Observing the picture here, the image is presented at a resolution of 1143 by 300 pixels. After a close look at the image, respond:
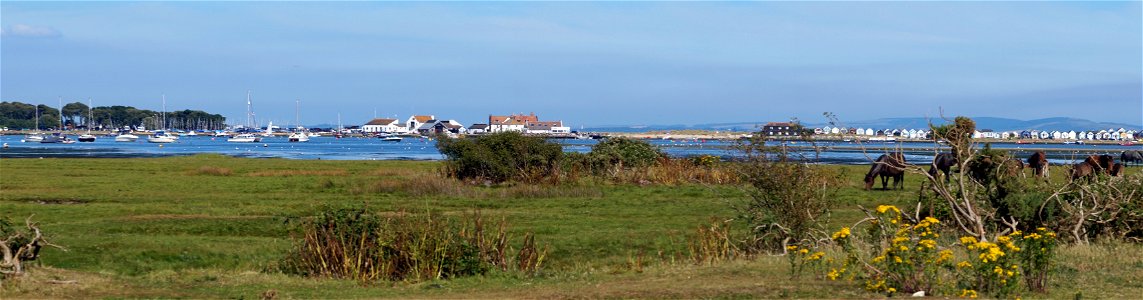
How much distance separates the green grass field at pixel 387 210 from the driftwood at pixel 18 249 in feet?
0.55

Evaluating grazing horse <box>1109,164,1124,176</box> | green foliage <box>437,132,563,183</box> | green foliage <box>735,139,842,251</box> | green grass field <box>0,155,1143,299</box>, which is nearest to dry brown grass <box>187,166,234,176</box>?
green grass field <box>0,155,1143,299</box>

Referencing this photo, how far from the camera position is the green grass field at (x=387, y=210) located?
13.4m

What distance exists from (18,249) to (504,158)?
24.9 meters

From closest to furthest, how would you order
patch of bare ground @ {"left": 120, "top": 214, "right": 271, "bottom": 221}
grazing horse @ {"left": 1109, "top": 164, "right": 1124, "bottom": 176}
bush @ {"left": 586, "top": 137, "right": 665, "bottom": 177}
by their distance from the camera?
patch of bare ground @ {"left": 120, "top": 214, "right": 271, "bottom": 221}, grazing horse @ {"left": 1109, "top": 164, "right": 1124, "bottom": 176}, bush @ {"left": 586, "top": 137, "right": 665, "bottom": 177}

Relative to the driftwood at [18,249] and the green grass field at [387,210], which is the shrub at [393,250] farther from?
the driftwood at [18,249]

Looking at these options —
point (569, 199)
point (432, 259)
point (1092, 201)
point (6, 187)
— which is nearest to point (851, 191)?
point (569, 199)

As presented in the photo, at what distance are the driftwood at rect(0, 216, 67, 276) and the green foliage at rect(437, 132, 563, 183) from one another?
2376cm

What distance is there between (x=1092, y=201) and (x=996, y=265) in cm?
834

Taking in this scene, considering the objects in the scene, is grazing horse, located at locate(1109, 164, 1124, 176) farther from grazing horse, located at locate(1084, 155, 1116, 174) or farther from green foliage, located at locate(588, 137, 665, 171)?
green foliage, located at locate(588, 137, 665, 171)

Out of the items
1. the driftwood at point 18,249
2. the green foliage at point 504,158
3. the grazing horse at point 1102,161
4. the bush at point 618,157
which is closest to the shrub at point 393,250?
the driftwood at point 18,249

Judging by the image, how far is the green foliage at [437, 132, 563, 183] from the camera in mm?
38312

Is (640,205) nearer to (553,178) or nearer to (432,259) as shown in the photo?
(553,178)

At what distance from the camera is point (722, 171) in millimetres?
41438

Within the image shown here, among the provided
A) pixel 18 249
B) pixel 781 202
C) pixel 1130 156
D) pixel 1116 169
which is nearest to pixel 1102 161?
pixel 1116 169
